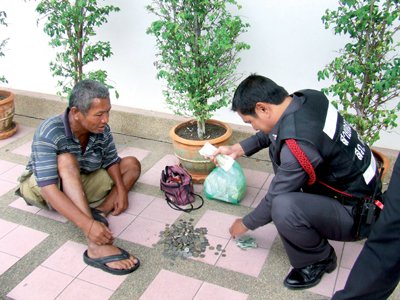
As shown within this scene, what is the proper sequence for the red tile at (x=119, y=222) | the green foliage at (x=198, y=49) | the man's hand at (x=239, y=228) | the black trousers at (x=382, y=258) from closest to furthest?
the black trousers at (x=382, y=258)
the man's hand at (x=239, y=228)
the red tile at (x=119, y=222)
the green foliage at (x=198, y=49)

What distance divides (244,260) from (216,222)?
0.44m

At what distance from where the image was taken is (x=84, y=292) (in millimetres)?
2371

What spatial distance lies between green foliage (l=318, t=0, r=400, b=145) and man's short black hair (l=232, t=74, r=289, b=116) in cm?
72

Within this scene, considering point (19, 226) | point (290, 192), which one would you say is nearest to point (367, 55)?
point (290, 192)

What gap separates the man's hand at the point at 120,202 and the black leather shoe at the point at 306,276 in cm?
130

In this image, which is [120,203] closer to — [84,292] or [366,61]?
[84,292]

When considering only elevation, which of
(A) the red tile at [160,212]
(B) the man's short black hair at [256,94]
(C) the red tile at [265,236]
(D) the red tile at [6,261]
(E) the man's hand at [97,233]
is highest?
(B) the man's short black hair at [256,94]

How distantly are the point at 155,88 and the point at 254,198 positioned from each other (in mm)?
1661

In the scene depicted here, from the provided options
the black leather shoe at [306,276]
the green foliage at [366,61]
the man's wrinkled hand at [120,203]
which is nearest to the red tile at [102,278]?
the man's wrinkled hand at [120,203]

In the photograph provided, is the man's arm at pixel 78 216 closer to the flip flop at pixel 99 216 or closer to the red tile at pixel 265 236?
the flip flop at pixel 99 216

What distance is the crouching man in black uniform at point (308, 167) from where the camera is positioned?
2.08 metres

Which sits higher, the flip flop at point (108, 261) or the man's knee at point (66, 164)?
the man's knee at point (66, 164)

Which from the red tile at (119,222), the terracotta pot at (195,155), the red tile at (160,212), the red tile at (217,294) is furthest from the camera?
the terracotta pot at (195,155)

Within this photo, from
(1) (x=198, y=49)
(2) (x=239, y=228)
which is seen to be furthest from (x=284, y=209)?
(1) (x=198, y=49)
